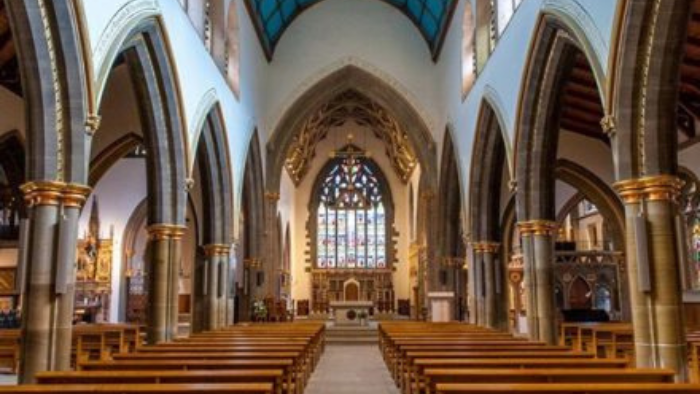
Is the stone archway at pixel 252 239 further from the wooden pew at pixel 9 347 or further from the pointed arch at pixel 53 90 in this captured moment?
the pointed arch at pixel 53 90

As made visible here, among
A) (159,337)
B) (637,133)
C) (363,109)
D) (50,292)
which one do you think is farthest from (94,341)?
(363,109)

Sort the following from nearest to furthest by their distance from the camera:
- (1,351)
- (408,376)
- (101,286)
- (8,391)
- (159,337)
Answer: (8,391) → (408,376) → (1,351) → (159,337) → (101,286)

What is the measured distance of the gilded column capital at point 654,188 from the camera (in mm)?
7734

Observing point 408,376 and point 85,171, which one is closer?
point 408,376

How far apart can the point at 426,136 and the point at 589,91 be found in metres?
6.69

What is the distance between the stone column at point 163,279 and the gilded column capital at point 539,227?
626 centimetres

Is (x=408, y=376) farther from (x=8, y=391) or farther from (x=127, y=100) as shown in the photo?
(x=127, y=100)

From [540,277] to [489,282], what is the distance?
14.5 feet

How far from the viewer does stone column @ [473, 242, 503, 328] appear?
1577 cm

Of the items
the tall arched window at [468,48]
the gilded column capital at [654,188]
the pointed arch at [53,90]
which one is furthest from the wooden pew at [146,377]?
the tall arched window at [468,48]

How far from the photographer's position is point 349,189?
29.7m

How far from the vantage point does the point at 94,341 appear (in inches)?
437

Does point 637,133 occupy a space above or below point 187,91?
below

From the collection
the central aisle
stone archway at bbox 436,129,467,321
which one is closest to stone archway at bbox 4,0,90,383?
the central aisle
